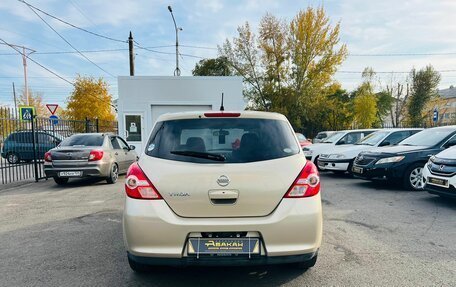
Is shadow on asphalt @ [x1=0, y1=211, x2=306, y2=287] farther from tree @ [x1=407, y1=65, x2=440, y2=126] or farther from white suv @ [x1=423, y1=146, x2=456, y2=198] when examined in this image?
tree @ [x1=407, y1=65, x2=440, y2=126]

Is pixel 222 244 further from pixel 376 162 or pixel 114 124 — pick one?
pixel 114 124

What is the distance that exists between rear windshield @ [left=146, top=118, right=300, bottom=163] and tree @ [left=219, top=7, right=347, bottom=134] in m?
28.0

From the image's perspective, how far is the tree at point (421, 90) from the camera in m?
34.8

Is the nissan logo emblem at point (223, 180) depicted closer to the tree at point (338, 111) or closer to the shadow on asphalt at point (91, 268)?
the shadow on asphalt at point (91, 268)

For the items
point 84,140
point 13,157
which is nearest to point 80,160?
point 84,140

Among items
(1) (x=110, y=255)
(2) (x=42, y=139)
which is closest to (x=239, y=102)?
(2) (x=42, y=139)

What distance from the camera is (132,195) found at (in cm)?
284

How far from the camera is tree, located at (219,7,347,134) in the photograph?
30.3 meters

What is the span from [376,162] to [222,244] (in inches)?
259

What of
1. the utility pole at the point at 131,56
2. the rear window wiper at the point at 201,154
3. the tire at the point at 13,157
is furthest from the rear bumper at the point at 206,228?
the utility pole at the point at 131,56

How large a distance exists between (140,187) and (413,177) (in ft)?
24.2

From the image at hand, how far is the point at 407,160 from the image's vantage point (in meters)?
7.76

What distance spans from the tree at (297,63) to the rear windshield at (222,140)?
28.0 metres

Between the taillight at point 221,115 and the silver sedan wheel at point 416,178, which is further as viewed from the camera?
the silver sedan wheel at point 416,178
